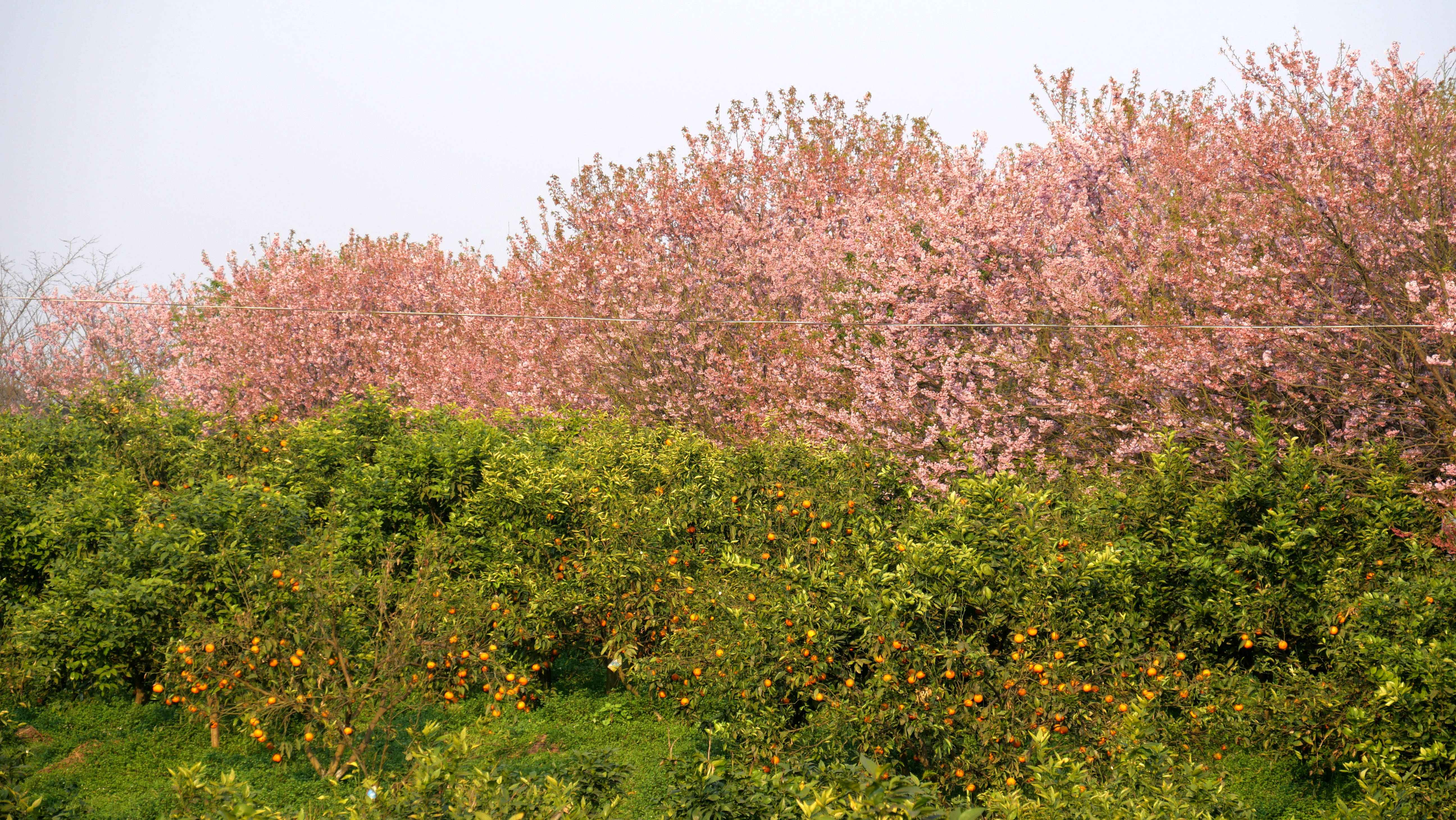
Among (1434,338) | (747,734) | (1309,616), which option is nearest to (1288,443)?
(1434,338)

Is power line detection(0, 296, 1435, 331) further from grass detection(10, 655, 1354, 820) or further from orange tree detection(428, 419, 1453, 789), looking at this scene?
grass detection(10, 655, 1354, 820)

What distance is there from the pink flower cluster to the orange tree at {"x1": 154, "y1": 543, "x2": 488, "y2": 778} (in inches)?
167

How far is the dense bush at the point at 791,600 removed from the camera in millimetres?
5641

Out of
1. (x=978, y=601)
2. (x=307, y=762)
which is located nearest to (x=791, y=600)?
(x=978, y=601)

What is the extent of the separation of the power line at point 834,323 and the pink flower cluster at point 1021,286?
0.07 metres

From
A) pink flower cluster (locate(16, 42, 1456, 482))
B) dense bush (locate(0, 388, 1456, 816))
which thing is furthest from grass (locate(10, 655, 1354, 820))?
pink flower cluster (locate(16, 42, 1456, 482))

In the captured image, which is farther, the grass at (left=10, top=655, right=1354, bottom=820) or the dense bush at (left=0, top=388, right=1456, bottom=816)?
the grass at (left=10, top=655, right=1354, bottom=820)

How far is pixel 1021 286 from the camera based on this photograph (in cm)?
1087

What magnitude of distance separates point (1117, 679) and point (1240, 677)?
1.25 m

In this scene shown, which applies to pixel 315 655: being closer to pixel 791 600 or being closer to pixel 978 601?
pixel 791 600

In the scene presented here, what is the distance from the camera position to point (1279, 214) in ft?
28.9

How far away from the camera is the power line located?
8.33 metres

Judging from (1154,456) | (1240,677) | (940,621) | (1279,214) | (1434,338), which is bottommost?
(1240,677)

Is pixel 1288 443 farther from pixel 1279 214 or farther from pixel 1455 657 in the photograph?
pixel 1455 657
